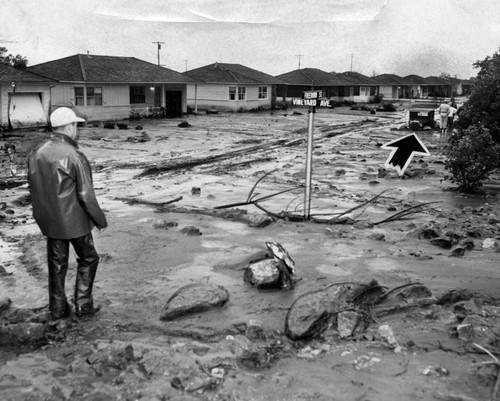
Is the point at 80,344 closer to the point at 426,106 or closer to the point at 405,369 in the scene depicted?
the point at 405,369

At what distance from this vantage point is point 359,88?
69.5m

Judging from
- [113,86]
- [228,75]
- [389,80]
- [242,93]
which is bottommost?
[242,93]

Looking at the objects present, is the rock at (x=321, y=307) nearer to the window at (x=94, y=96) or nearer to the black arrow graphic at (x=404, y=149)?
the black arrow graphic at (x=404, y=149)

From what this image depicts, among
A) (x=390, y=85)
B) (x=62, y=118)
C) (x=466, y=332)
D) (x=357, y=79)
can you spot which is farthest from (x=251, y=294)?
(x=390, y=85)

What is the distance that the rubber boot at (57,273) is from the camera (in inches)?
203

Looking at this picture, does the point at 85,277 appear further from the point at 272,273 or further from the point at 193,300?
the point at 272,273

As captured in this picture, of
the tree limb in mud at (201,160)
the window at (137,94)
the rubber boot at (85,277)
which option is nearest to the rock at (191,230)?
the rubber boot at (85,277)

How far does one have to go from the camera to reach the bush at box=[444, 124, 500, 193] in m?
13.3

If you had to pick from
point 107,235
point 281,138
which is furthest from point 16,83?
point 107,235

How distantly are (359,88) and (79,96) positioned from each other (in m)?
43.1

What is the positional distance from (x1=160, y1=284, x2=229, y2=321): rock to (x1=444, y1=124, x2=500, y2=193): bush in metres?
9.25

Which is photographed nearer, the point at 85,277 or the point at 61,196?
the point at 61,196

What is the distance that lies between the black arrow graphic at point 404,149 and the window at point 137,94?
101 feet

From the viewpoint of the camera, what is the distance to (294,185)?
1455cm
